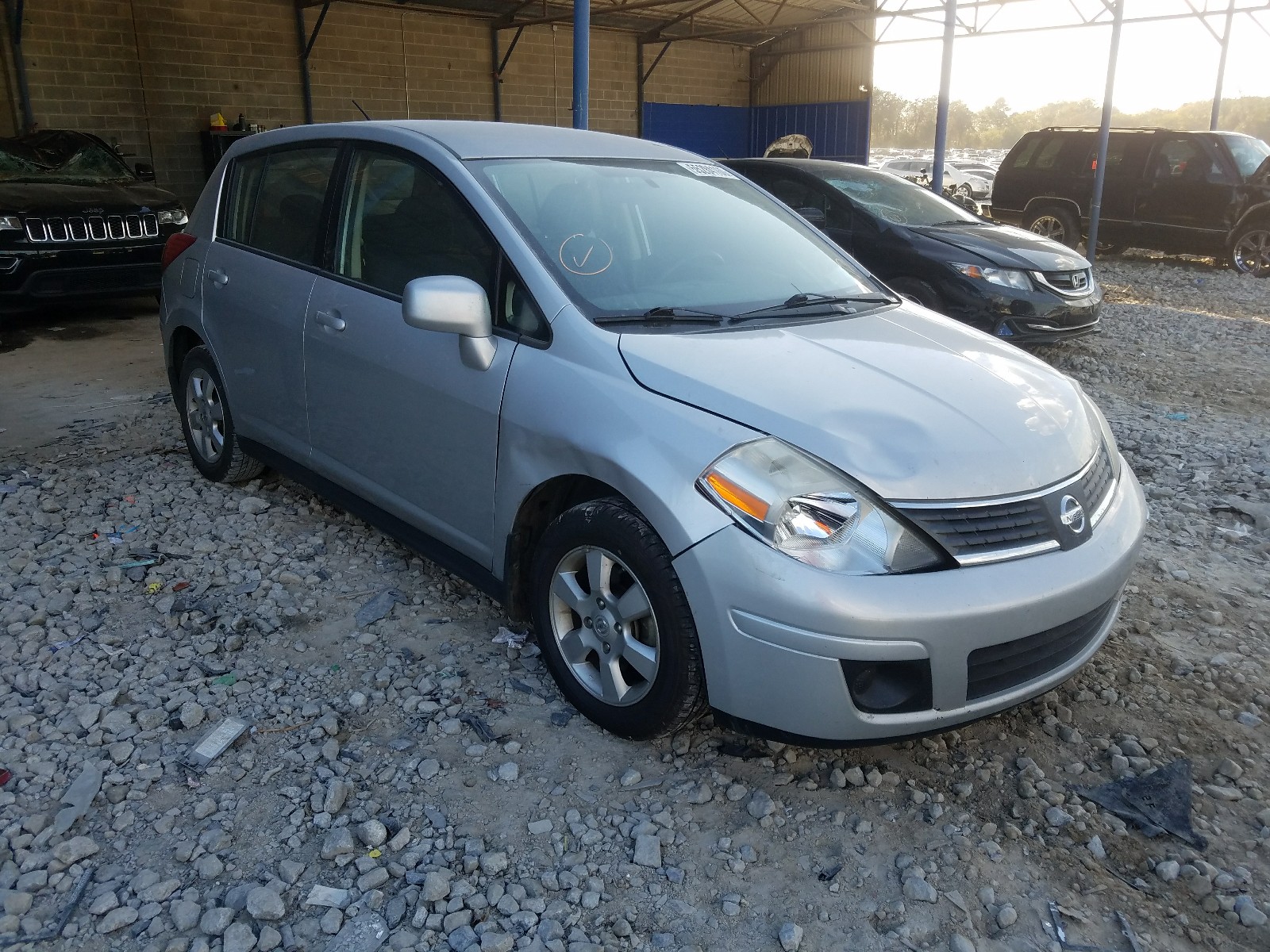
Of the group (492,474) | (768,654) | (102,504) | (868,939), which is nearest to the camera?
(868,939)

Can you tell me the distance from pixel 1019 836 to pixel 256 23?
15.6 m

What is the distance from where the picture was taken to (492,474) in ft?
9.95

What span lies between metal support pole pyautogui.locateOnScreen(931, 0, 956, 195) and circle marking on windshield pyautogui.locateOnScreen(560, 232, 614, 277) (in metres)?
10.9

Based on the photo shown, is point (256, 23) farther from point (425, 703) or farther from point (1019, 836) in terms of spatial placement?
point (1019, 836)

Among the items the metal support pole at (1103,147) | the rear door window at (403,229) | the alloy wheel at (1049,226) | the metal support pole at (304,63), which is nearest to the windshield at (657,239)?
the rear door window at (403,229)

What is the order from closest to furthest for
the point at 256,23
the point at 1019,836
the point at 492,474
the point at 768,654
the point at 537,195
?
the point at 768,654 → the point at 1019,836 → the point at 492,474 → the point at 537,195 → the point at 256,23

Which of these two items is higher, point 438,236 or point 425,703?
point 438,236

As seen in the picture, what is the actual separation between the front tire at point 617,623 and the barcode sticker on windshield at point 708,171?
1683mm

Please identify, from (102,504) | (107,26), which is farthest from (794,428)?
(107,26)

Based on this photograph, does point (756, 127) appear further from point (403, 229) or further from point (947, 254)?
point (403, 229)

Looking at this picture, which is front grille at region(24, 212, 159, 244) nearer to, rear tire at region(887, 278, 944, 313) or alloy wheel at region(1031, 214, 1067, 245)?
rear tire at region(887, 278, 944, 313)

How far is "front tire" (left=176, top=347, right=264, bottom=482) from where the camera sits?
4.54 metres

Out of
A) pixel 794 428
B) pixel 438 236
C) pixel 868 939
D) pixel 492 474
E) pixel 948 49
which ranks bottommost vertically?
pixel 868 939

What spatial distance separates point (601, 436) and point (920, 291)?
547 cm
